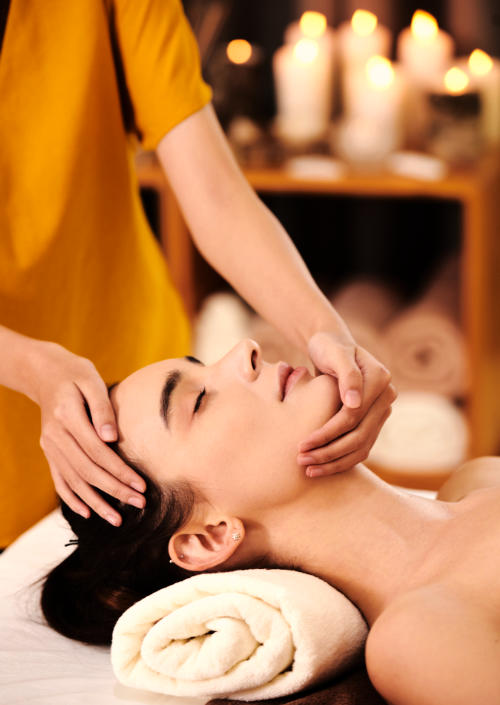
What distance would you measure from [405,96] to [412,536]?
1825 mm

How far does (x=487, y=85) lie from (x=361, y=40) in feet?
1.27

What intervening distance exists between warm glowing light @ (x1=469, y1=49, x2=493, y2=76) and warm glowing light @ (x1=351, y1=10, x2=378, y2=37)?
314mm

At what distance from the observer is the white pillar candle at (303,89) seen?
2.92m

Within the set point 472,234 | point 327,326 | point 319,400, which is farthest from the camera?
point 472,234

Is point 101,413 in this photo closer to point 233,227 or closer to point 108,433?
point 108,433

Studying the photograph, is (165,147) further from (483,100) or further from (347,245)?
(347,245)

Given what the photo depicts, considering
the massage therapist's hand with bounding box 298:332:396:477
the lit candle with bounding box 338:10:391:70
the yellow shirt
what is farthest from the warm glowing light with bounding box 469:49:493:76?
the massage therapist's hand with bounding box 298:332:396:477

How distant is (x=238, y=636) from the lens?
4.19 ft

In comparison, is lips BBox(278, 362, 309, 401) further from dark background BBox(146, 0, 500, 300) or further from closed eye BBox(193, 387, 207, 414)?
dark background BBox(146, 0, 500, 300)

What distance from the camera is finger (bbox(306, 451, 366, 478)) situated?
4.43 feet

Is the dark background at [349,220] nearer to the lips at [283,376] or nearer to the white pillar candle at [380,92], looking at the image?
the white pillar candle at [380,92]

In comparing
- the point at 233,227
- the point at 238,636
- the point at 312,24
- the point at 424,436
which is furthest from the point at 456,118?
the point at 238,636

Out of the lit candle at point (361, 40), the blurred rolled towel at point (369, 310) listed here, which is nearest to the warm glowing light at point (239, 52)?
the lit candle at point (361, 40)

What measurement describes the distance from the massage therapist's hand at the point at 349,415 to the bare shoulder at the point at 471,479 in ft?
0.98
